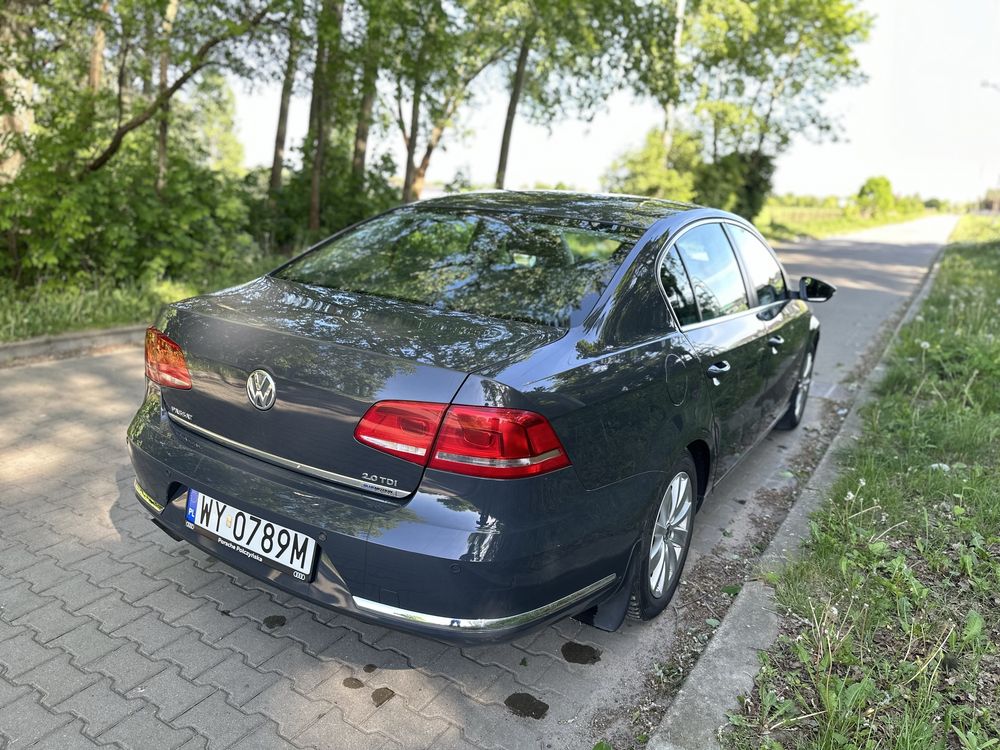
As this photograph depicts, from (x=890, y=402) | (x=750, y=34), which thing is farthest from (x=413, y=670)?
(x=750, y=34)

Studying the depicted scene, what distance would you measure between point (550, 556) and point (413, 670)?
2.68 ft

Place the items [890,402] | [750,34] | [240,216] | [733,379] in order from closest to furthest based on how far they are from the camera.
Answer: [733,379]
[890,402]
[240,216]
[750,34]

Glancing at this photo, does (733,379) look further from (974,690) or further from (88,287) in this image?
(88,287)

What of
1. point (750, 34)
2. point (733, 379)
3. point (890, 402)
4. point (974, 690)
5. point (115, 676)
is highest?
point (750, 34)

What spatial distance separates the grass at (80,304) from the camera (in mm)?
6531

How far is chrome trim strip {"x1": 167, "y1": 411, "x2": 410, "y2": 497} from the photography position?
7.50 ft

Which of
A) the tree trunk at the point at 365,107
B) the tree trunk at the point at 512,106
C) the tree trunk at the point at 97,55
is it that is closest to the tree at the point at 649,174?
the tree trunk at the point at 512,106

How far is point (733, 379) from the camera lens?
3.61 metres

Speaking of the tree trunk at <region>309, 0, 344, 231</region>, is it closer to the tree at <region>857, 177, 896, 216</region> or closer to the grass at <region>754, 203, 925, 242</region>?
the grass at <region>754, 203, 925, 242</region>

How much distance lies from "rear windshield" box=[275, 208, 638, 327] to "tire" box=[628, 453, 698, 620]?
0.80m

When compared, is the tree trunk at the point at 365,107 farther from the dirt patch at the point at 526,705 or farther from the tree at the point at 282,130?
the dirt patch at the point at 526,705

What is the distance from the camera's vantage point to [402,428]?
2.24 metres

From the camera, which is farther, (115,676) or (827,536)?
(827,536)

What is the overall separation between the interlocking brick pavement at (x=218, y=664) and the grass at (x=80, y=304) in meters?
3.33
